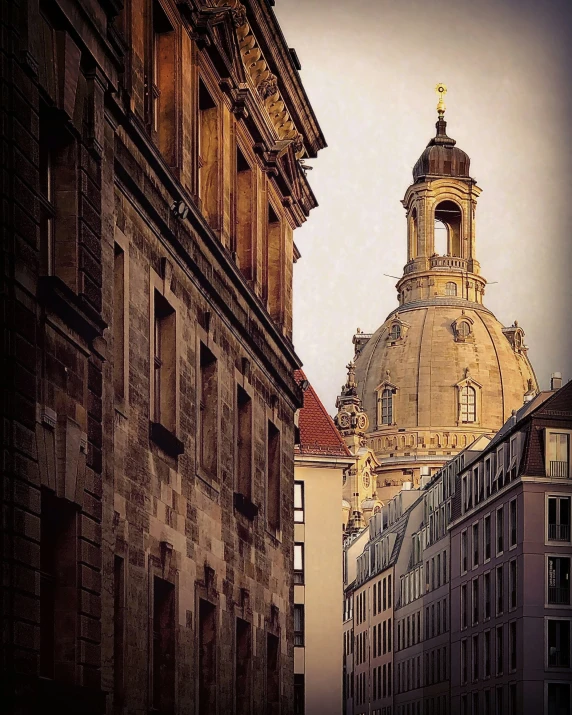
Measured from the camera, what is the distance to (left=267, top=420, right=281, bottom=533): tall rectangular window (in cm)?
4409

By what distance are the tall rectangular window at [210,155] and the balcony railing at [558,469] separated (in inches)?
2123

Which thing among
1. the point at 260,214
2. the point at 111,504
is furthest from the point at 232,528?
the point at 111,504

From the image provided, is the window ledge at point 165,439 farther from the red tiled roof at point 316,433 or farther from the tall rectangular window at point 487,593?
the tall rectangular window at point 487,593

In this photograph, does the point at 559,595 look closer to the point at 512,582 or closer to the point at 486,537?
the point at 512,582

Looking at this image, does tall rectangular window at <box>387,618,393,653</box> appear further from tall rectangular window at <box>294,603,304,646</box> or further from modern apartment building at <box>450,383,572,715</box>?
tall rectangular window at <box>294,603,304,646</box>

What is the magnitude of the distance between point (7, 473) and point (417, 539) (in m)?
99.1

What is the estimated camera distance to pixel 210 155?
37719 mm

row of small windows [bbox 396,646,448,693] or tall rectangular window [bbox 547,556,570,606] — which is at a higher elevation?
tall rectangular window [bbox 547,556,570,606]

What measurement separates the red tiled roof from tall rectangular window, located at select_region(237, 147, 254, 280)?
117 feet

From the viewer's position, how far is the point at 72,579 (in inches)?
938

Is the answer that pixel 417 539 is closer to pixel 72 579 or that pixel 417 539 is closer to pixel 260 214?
Result: pixel 260 214

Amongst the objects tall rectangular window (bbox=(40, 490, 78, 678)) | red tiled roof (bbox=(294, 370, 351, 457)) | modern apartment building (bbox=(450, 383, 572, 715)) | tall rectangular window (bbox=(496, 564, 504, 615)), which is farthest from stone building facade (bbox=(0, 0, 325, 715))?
tall rectangular window (bbox=(496, 564, 504, 615))

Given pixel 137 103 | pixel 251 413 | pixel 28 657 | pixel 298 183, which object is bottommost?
pixel 28 657

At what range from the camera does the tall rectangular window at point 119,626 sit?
27.8 meters
